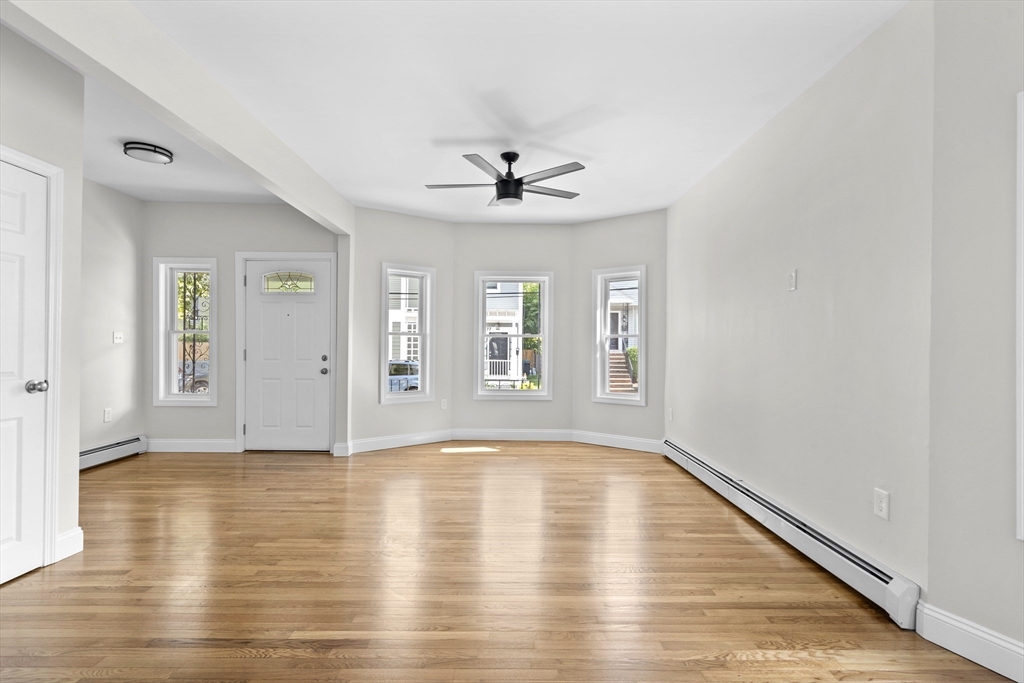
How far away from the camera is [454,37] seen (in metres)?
2.72

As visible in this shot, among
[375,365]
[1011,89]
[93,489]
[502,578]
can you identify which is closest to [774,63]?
[1011,89]

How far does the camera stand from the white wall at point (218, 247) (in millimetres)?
5902

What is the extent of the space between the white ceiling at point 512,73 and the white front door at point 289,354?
64.1 inches

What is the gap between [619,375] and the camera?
6.48 meters

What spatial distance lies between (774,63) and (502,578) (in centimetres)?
306

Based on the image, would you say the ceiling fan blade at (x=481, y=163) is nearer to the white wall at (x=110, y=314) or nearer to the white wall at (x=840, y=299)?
the white wall at (x=840, y=299)

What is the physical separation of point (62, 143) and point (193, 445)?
3.85m

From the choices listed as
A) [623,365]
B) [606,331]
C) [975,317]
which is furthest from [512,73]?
[623,365]

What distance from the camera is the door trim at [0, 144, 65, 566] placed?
2865 mm

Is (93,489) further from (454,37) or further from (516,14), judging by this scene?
(516,14)

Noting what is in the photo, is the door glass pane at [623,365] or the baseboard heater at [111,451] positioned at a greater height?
the door glass pane at [623,365]

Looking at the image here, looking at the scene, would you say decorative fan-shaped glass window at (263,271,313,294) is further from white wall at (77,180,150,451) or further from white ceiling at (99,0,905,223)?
white ceiling at (99,0,905,223)

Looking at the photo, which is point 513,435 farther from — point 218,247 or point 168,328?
point 168,328

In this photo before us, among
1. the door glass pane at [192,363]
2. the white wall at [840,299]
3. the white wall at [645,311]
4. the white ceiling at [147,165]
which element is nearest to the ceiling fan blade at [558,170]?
the white wall at [840,299]
